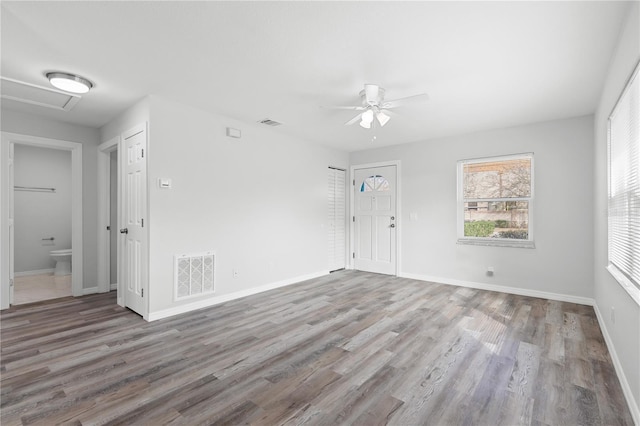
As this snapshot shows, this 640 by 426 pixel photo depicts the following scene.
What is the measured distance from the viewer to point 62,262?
5.76 m

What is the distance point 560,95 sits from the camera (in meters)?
3.36

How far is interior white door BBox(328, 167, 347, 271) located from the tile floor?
4353mm

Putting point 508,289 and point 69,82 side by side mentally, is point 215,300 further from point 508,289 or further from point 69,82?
point 508,289

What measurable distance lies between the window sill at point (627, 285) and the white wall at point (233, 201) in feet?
13.0

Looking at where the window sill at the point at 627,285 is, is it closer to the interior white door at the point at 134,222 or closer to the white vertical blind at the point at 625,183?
the white vertical blind at the point at 625,183

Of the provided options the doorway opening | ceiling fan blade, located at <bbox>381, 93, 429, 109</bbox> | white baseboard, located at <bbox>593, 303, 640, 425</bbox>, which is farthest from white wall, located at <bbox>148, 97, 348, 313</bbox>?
white baseboard, located at <bbox>593, 303, 640, 425</bbox>

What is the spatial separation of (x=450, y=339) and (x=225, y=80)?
3.38 metres

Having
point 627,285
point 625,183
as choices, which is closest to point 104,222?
point 627,285

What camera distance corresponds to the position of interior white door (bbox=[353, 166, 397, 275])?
19.1 feet

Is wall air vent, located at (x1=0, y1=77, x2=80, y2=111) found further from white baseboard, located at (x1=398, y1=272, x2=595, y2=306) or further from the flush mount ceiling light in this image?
white baseboard, located at (x1=398, y1=272, x2=595, y2=306)

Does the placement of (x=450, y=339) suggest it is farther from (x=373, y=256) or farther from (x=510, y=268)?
(x=373, y=256)

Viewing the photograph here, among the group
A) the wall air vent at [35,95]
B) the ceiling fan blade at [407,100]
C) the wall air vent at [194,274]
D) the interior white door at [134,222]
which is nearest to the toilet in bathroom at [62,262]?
the interior white door at [134,222]

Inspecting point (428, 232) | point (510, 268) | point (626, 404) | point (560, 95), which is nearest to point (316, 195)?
point (428, 232)

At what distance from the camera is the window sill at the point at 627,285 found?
182 cm
